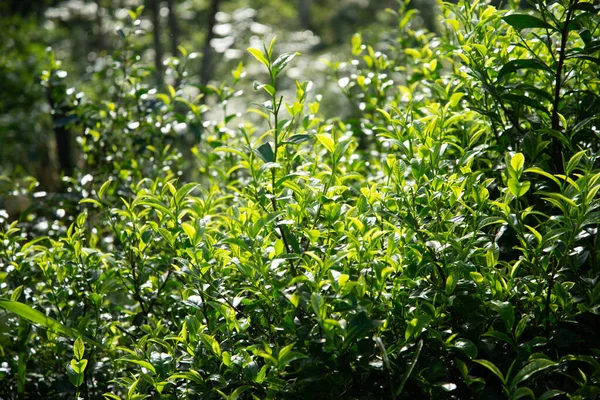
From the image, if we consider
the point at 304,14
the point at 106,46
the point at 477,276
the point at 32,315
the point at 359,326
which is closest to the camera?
the point at 359,326

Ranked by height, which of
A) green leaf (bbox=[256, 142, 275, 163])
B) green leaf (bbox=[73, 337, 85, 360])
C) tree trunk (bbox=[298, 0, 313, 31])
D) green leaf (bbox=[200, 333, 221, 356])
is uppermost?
green leaf (bbox=[256, 142, 275, 163])

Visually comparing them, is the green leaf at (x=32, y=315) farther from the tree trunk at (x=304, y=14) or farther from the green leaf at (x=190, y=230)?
the tree trunk at (x=304, y=14)

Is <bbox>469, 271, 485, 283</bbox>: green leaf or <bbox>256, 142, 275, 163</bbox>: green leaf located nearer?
<bbox>469, 271, 485, 283</bbox>: green leaf

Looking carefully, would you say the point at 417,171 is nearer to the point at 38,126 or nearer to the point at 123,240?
the point at 123,240

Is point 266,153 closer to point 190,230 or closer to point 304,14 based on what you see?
point 190,230

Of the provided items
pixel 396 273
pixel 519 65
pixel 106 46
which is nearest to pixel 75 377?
pixel 396 273

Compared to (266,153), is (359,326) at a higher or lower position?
lower

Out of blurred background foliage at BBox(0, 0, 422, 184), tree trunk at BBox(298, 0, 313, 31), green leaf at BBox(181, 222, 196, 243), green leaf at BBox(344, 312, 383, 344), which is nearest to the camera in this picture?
green leaf at BBox(344, 312, 383, 344)

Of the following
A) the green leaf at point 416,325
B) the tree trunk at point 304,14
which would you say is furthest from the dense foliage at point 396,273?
the tree trunk at point 304,14

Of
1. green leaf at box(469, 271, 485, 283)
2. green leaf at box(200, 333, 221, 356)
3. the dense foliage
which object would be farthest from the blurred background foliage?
green leaf at box(469, 271, 485, 283)

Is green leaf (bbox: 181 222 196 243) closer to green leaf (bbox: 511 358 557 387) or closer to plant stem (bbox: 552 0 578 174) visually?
green leaf (bbox: 511 358 557 387)

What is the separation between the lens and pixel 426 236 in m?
1.53

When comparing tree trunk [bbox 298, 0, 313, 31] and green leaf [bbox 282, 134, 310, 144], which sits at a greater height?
green leaf [bbox 282, 134, 310, 144]

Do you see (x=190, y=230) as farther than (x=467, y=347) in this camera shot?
Yes
